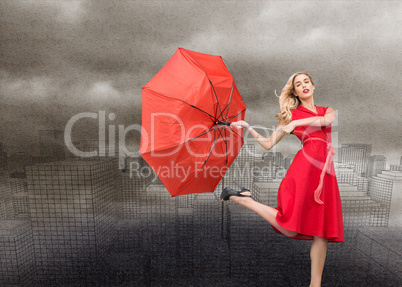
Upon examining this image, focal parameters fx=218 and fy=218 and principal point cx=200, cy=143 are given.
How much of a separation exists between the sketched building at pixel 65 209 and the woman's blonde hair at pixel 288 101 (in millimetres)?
4580

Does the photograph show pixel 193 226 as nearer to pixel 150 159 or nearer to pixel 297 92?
pixel 150 159

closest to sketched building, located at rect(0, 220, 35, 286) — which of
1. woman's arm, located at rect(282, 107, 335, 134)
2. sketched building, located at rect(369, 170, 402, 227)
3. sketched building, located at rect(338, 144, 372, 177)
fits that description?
woman's arm, located at rect(282, 107, 335, 134)

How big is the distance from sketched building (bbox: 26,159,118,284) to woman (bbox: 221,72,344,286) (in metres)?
4.42

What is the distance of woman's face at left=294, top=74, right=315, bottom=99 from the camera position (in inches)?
111

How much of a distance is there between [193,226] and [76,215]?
3.25m

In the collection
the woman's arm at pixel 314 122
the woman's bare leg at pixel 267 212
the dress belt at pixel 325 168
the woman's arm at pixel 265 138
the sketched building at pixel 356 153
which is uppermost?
the woman's arm at pixel 314 122

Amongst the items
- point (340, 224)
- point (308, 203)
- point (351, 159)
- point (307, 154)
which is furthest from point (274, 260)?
point (351, 159)

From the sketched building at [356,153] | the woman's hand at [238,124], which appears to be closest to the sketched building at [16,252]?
the woman's hand at [238,124]

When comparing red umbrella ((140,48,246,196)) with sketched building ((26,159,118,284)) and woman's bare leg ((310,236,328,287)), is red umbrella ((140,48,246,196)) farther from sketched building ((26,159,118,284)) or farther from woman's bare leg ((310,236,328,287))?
sketched building ((26,159,118,284))

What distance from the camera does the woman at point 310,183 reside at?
2686 mm

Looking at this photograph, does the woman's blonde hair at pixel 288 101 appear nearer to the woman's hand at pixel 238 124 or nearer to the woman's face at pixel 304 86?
the woman's face at pixel 304 86

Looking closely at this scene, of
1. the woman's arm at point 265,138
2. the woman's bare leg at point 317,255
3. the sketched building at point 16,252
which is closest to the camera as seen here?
the woman's bare leg at point 317,255

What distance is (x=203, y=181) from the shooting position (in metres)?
3.36

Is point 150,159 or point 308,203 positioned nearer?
point 308,203
